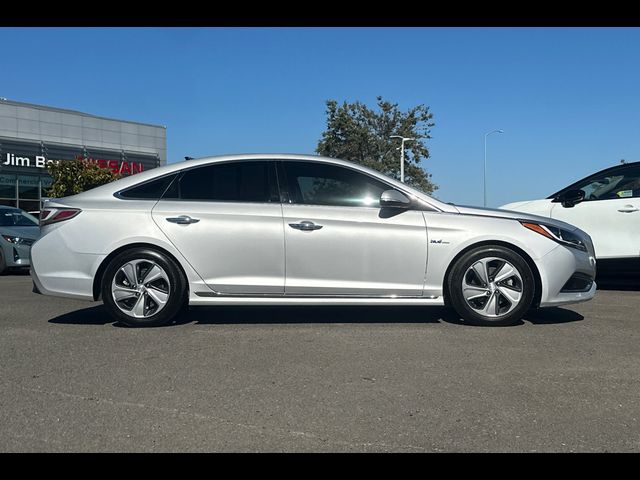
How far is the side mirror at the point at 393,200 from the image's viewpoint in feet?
17.6

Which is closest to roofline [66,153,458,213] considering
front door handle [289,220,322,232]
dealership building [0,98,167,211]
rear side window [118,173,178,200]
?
rear side window [118,173,178,200]

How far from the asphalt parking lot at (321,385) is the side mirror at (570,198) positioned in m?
2.23

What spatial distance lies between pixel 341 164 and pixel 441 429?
10.4 ft

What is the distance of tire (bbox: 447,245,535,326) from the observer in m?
5.39

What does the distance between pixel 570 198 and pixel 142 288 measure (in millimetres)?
5440

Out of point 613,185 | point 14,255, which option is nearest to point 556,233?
point 613,185

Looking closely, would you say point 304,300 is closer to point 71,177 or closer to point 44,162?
point 71,177

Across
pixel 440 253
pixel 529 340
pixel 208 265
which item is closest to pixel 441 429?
pixel 529 340

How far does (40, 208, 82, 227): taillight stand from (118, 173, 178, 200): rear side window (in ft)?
1.45

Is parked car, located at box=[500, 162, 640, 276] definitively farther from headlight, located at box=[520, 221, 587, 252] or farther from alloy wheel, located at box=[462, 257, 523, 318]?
alloy wheel, located at box=[462, 257, 523, 318]

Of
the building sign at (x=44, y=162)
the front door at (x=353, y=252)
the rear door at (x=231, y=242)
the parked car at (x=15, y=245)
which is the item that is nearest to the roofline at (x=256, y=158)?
the front door at (x=353, y=252)

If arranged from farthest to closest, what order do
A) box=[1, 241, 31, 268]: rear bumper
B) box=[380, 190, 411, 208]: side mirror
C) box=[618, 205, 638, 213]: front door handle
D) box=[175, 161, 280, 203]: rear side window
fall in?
box=[1, 241, 31, 268]: rear bumper
box=[618, 205, 638, 213]: front door handle
box=[175, 161, 280, 203]: rear side window
box=[380, 190, 411, 208]: side mirror

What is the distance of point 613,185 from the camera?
7699mm
